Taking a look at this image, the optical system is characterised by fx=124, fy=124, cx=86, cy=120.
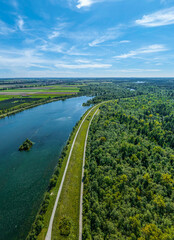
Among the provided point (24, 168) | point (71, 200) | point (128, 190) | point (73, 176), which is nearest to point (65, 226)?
point (71, 200)

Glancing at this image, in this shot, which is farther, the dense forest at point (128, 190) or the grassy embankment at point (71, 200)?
the grassy embankment at point (71, 200)

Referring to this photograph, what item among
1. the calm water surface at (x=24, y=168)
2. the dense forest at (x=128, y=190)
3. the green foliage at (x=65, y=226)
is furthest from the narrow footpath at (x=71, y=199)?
the calm water surface at (x=24, y=168)

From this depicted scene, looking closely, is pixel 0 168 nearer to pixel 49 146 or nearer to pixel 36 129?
pixel 49 146

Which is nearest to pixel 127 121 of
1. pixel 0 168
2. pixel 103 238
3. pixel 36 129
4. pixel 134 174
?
pixel 134 174

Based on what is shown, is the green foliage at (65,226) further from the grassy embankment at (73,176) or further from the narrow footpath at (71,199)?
the grassy embankment at (73,176)

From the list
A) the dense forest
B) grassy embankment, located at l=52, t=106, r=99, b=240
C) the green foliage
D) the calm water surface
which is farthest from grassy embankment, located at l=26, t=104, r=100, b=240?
the calm water surface

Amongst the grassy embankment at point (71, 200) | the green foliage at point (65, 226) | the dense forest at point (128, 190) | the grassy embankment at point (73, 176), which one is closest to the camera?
the dense forest at point (128, 190)

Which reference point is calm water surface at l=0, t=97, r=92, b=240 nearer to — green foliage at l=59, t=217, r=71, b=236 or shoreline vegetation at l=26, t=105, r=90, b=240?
shoreline vegetation at l=26, t=105, r=90, b=240

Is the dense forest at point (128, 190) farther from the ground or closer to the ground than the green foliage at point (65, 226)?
farther from the ground
